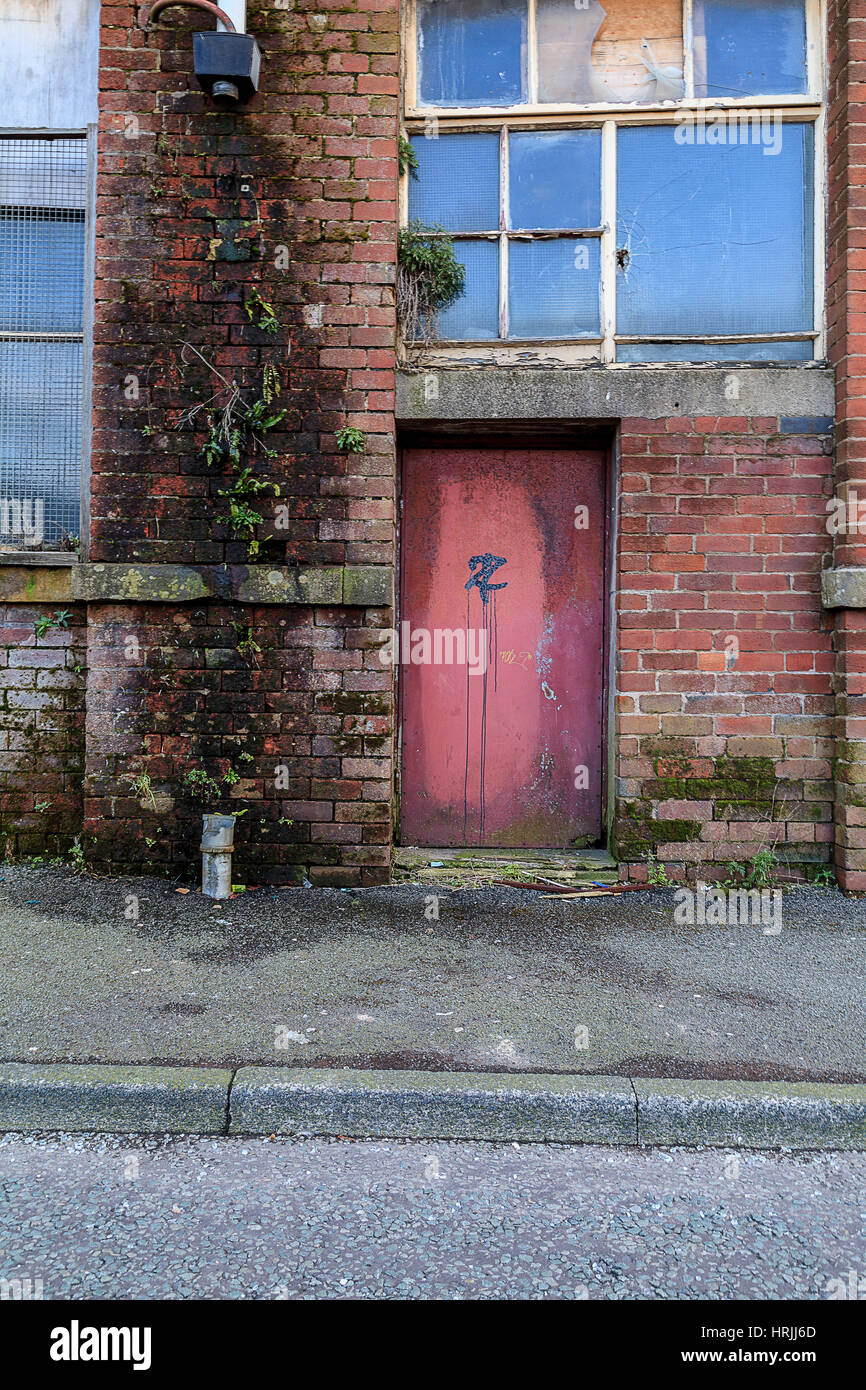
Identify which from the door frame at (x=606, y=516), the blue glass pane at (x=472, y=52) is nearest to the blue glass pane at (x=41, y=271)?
the door frame at (x=606, y=516)

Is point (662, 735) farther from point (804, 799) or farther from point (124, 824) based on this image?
point (124, 824)

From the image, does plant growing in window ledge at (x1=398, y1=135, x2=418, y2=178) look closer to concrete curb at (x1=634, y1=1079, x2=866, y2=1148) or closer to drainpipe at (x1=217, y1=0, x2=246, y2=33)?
drainpipe at (x1=217, y1=0, x2=246, y2=33)

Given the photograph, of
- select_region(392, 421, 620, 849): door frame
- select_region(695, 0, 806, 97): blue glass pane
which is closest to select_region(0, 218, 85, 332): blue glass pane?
select_region(392, 421, 620, 849): door frame

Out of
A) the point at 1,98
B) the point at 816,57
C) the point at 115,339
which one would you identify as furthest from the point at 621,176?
the point at 1,98

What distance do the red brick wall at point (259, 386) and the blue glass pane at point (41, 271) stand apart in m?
0.46

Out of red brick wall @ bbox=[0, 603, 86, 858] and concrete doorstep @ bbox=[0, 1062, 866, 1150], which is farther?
red brick wall @ bbox=[0, 603, 86, 858]

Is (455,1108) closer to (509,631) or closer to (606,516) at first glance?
(509,631)

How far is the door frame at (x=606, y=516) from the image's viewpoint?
520 centimetres

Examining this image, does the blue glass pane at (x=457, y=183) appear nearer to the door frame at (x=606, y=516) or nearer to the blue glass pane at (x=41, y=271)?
the door frame at (x=606, y=516)

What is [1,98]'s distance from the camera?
17.5ft

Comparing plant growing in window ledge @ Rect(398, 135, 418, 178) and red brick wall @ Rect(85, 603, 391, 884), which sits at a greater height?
plant growing in window ledge @ Rect(398, 135, 418, 178)

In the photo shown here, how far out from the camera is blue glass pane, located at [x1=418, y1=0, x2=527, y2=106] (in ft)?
17.2

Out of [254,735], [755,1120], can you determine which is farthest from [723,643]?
[755,1120]

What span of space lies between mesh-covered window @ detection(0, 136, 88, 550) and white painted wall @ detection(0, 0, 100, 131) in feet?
0.46
